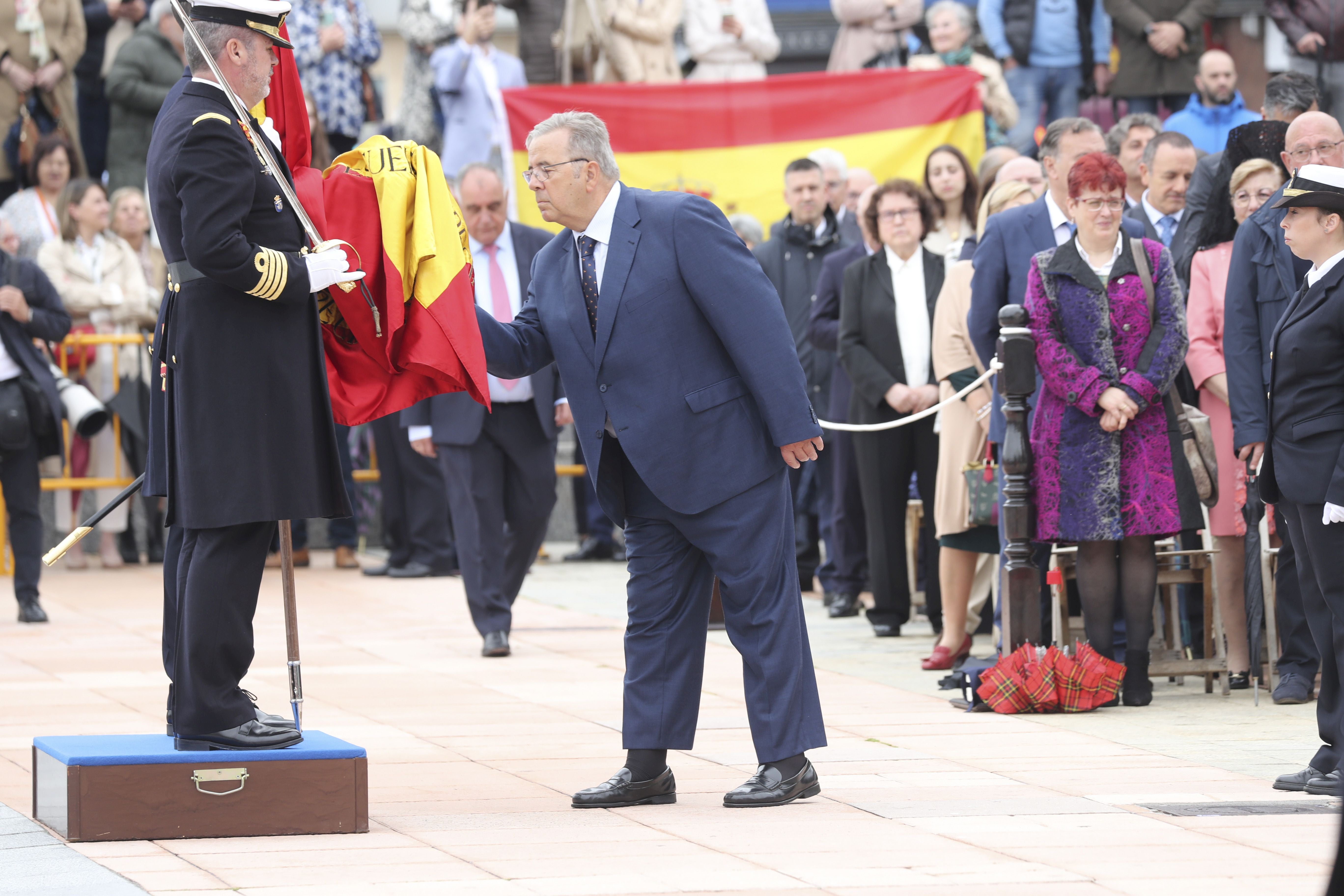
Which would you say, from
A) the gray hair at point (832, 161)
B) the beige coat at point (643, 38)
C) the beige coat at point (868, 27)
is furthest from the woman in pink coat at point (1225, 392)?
the beige coat at point (643, 38)

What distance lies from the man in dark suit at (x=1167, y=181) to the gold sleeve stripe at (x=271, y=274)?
515 cm

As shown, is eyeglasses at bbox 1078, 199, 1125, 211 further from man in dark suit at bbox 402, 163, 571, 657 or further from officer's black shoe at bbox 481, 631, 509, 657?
officer's black shoe at bbox 481, 631, 509, 657

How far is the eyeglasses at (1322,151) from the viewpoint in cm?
727

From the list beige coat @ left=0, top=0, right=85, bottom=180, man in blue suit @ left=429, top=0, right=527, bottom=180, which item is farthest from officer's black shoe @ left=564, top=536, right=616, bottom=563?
beige coat @ left=0, top=0, right=85, bottom=180

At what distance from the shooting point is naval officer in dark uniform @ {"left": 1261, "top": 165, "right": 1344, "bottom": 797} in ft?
19.3

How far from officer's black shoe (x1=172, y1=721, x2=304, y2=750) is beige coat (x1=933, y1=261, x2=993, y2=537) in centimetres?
393

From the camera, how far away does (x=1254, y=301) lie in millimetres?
7227

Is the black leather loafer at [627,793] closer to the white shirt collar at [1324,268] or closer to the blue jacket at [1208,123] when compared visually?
the white shirt collar at [1324,268]

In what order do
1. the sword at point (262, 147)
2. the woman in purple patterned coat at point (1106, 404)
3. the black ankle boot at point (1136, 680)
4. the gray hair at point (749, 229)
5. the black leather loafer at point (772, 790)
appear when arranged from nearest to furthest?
1. the sword at point (262, 147)
2. the black leather loafer at point (772, 790)
3. the woman in purple patterned coat at point (1106, 404)
4. the black ankle boot at point (1136, 680)
5. the gray hair at point (749, 229)

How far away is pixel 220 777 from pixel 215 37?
1.97m

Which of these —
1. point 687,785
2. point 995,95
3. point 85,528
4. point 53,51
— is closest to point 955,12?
point 995,95

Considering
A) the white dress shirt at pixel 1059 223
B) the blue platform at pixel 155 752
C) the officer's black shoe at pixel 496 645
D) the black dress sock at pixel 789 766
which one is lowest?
the officer's black shoe at pixel 496 645

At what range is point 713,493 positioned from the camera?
5590mm

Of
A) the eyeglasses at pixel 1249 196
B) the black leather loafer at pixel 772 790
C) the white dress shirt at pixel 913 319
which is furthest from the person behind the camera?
the white dress shirt at pixel 913 319
